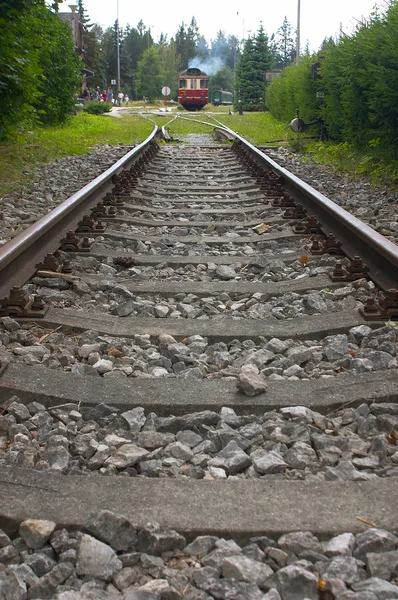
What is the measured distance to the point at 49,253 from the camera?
4051mm

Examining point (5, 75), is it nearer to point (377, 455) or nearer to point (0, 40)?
point (0, 40)

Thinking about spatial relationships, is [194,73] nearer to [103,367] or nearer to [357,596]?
[103,367]

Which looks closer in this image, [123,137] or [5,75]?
[5,75]

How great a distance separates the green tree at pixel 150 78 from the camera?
9131cm

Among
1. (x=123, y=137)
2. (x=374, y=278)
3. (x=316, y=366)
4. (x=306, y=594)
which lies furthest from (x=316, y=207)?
(x=123, y=137)

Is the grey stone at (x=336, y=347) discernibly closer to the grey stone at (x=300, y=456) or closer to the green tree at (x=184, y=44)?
the grey stone at (x=300, y=456)

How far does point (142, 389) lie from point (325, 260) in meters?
2.08

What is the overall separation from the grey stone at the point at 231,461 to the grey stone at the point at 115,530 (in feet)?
1.41

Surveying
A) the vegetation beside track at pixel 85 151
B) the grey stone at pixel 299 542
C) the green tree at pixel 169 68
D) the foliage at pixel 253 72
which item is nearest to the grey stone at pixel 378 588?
the grey stone at pixel 299 542

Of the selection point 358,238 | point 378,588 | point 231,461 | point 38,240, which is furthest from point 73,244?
point 378,588

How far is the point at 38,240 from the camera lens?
416cm

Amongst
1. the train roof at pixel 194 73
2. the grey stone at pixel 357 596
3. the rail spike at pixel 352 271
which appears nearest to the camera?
the grey stone at pixel 357 596

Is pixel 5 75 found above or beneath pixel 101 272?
above

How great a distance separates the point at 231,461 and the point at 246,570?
514 millimetres
